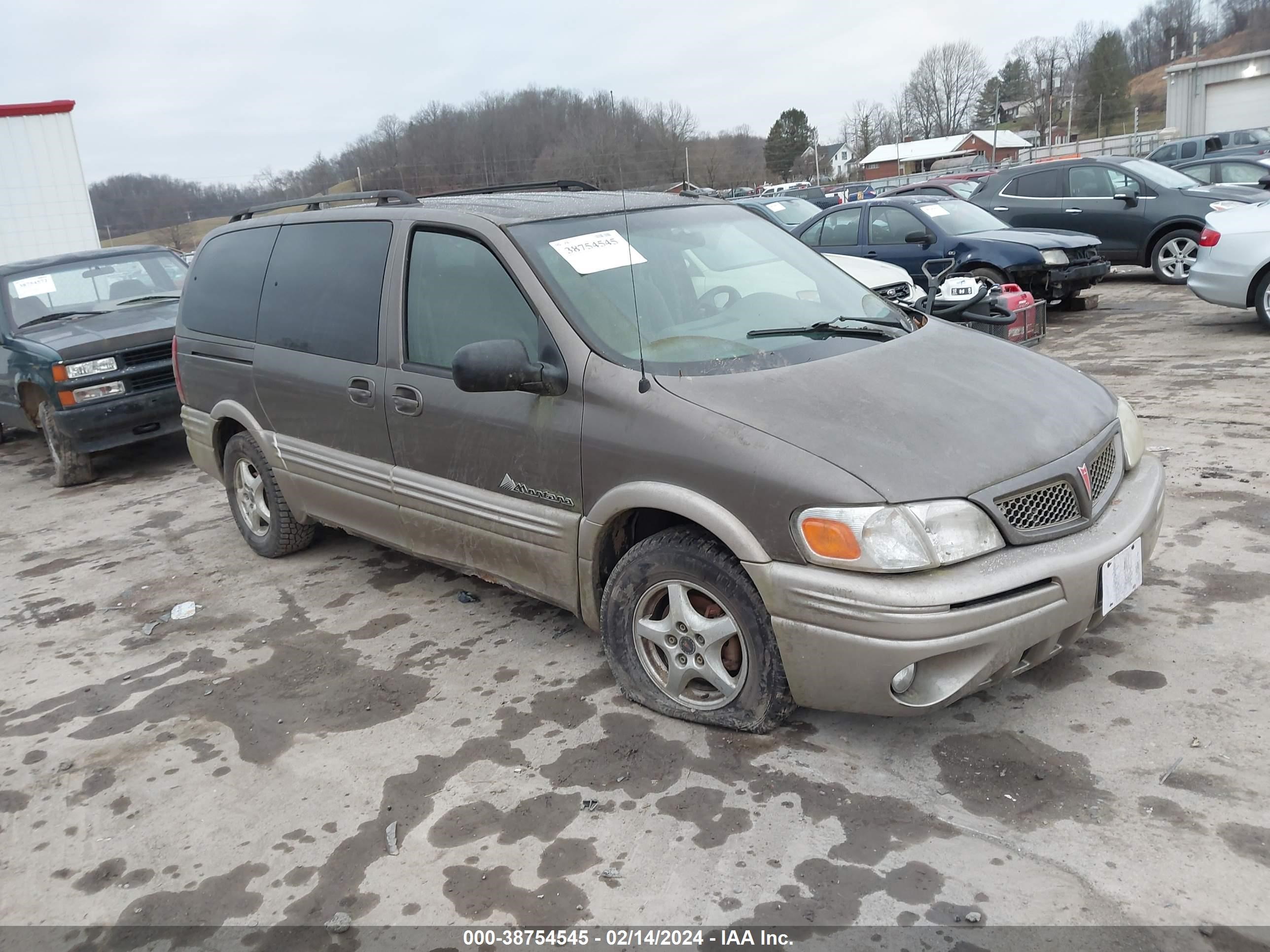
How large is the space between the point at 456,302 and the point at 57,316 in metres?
6.18

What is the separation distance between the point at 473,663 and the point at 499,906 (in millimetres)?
1484

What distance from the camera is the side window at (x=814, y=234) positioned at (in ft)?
39.0

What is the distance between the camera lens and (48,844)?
3.04 m

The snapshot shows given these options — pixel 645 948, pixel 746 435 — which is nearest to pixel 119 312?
pixel 746 435

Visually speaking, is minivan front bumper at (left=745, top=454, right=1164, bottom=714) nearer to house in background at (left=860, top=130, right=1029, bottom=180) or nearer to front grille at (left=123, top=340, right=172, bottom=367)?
front grille at (left=123, top=340, right=172, bottom=367)

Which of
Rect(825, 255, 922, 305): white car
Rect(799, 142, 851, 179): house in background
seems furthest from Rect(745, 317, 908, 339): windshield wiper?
Rect(799, 142, 851, 179): house in background

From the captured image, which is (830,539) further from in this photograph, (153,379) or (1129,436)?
(153,379)

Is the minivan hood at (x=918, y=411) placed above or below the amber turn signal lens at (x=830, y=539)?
above

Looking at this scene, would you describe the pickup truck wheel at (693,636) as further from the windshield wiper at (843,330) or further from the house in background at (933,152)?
the house in background at (933,152)

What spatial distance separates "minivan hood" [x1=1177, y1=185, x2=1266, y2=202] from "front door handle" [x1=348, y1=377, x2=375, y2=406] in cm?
1139

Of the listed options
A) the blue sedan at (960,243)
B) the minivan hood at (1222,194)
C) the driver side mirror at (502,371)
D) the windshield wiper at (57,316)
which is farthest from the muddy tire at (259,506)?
the minivan hood at (1222,194)

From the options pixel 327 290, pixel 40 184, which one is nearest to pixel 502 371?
pixel 327 290

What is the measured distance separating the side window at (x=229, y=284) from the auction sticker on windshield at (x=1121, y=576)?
4088 millimetres

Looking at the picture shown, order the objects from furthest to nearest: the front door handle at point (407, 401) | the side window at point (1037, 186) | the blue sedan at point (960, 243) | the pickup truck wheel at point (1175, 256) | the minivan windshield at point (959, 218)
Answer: the side window at point (1037, 186) < the pickup truck wheel at point (1175, 256) < the minivan windshield at point (959, 218) < the blue sedan at point (960, 243) < the front door handle at point (407, 401)
